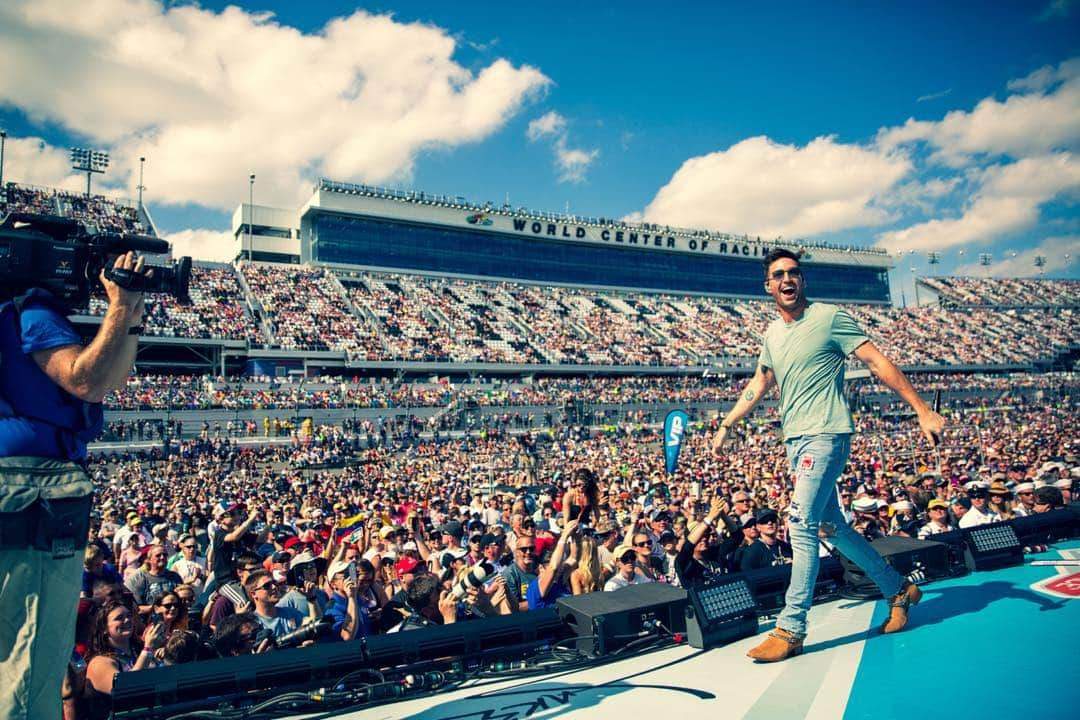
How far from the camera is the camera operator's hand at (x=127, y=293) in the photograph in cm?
221

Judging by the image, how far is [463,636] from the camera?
147 inches

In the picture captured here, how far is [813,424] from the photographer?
11.8 feet

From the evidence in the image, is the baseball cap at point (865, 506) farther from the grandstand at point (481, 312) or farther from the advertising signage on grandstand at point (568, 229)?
the advertising signage on grandstand at point (568, 229)

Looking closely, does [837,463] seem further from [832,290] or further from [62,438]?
[832,290]

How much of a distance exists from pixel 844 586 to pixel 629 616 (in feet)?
6.90

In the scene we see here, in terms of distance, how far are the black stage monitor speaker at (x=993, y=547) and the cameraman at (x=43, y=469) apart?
5906 millimetres

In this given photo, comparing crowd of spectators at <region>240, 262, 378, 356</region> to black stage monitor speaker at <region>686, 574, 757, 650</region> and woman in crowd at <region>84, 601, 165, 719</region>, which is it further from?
black stage monitor speaker at <region>686, 574, 757, 650</region>

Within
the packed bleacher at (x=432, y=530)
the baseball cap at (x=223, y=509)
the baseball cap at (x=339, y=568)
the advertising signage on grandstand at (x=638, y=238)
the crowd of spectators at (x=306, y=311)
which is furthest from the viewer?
the advertising signage on grandstand at (x=638, y=238)

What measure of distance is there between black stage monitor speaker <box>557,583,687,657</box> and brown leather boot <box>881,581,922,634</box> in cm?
117

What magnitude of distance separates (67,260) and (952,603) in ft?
17.1

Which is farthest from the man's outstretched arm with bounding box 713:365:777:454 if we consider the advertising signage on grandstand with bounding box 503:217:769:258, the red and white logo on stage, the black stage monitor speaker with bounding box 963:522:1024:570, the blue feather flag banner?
the advertising signage on grandstand with bounding box 503:217:769:258

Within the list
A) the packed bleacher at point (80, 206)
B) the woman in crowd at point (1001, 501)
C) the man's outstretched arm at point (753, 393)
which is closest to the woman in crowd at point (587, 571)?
the man's outstretched arm at point (753, 393)

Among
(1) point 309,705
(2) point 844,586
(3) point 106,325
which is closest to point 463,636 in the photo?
(1) point 309,705

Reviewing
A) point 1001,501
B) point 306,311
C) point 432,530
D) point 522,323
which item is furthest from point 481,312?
point 1001,501
